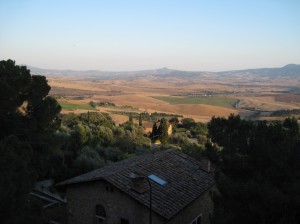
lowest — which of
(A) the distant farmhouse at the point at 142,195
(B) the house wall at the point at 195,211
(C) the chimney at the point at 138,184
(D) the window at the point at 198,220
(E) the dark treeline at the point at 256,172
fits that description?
(D) the window at the point at 198,220

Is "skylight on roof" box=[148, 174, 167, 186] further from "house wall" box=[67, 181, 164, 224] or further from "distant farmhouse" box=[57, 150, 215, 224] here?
"house wall" box=[67, 181, 164, 224]

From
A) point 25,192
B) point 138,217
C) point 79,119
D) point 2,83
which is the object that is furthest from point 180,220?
point 79,119

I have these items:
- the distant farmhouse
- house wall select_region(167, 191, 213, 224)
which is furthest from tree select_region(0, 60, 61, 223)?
house wall select_region(167, 191, 213, 224)

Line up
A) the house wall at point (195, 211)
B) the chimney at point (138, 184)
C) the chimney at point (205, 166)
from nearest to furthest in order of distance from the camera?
the chimney at point (138, 184) → the house wall at point (195, 211) → the chimney at point (205, 166)

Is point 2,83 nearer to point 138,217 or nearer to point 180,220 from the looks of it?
point 138,217

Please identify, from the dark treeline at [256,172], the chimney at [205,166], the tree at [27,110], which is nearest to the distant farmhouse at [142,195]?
the chimney at [205,166]

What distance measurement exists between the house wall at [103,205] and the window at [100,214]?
0.16 meters

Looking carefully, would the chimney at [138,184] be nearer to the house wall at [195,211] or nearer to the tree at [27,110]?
the house wall at [195,211]

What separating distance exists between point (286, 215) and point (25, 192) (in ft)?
23.0

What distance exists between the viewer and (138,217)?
13.1m

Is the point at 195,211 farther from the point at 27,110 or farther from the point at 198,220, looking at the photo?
the point at 27,110

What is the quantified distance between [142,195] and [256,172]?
445 centimetres

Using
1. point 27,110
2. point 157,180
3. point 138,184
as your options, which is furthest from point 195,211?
point 27,110

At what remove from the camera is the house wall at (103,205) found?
1310cm
